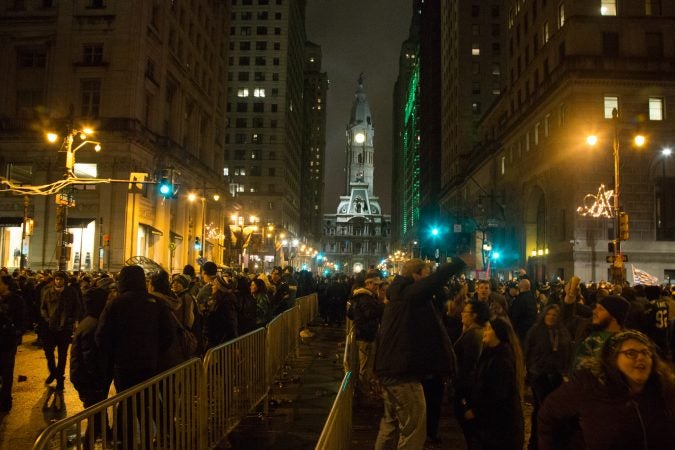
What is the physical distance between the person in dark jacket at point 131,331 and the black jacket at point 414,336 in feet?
8.48

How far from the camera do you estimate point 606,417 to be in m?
3.19

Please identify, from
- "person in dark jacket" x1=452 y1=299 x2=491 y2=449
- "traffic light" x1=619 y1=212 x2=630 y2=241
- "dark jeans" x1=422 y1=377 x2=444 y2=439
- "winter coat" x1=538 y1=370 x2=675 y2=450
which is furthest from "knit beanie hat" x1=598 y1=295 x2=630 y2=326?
"traffic light" x1=619 y1=212 x2=630 y2=241

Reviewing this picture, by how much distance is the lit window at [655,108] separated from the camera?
123ft

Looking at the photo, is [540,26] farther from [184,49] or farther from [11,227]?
[11,227]

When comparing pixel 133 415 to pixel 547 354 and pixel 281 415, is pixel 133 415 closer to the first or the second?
pixel 281 415

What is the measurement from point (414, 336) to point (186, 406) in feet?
7.97

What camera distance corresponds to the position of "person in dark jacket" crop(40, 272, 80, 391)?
9930mm

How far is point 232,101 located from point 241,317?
93.1m

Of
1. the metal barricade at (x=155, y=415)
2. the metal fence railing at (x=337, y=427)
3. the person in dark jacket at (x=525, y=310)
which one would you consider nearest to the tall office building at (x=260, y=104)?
the person in dark jacket at (x=525, y=310)

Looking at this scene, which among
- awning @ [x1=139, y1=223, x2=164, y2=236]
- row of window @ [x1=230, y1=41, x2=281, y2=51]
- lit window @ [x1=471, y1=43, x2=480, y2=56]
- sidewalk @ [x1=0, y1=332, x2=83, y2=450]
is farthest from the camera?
row of window @ [x1=230, y1=41, x2=281, y2=51]

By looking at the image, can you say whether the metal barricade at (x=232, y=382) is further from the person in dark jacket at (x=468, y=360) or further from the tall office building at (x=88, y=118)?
the tall office building at (x=88, y=118)

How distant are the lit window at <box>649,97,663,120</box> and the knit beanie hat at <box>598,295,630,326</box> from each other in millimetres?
37286

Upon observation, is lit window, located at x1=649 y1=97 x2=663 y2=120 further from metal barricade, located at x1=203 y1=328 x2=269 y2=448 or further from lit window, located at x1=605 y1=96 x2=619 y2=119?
metal barricade, located at x1=203 y1=328 x2=269 y2=448

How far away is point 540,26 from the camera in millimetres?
45531
